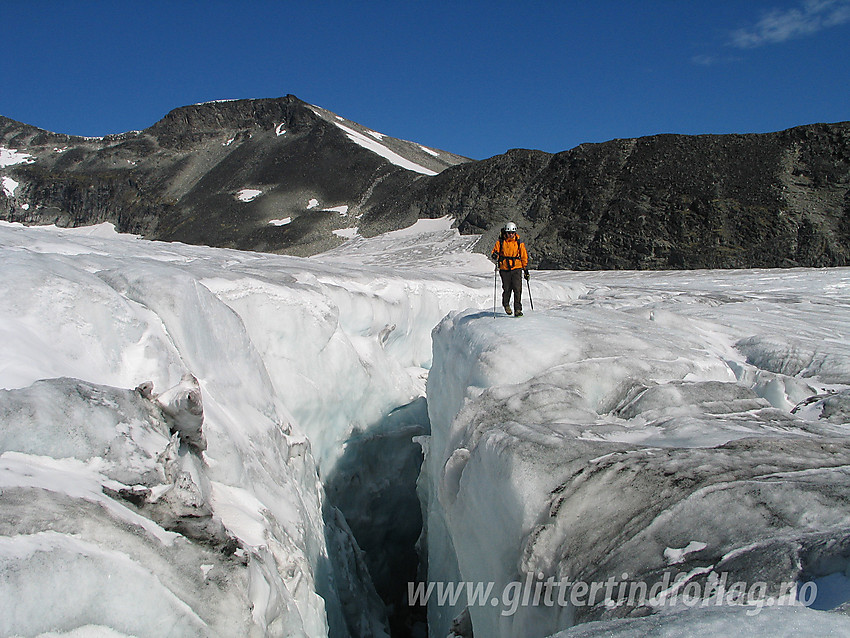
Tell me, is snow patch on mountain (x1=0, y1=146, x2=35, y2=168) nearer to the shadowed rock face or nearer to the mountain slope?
the mountain slope

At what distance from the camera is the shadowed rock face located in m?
30.6

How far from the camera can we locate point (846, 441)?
3588mm

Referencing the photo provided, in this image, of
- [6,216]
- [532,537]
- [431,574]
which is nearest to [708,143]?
[431,574]

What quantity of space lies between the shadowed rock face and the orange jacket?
1053 inches

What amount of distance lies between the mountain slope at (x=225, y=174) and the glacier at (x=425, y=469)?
128ft

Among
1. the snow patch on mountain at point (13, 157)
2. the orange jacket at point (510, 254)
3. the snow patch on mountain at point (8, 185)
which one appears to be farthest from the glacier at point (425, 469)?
the snow patch on mountain at point (13, 157)

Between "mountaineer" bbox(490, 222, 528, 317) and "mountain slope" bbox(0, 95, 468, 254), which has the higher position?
"mountain slope" bbox(0, 95, 468, 254)

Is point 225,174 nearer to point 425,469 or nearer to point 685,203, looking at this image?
point 685,203

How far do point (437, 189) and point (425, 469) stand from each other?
39.0 metres

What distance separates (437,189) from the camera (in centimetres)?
4494

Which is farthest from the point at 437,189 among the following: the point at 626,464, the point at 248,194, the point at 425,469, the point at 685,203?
the point at 626,464

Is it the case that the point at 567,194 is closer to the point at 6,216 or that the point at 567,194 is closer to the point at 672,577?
the point at 672,577

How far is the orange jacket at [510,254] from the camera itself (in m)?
7.54

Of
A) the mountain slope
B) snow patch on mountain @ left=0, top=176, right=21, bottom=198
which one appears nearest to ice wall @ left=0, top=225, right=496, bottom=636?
the mountain slope
